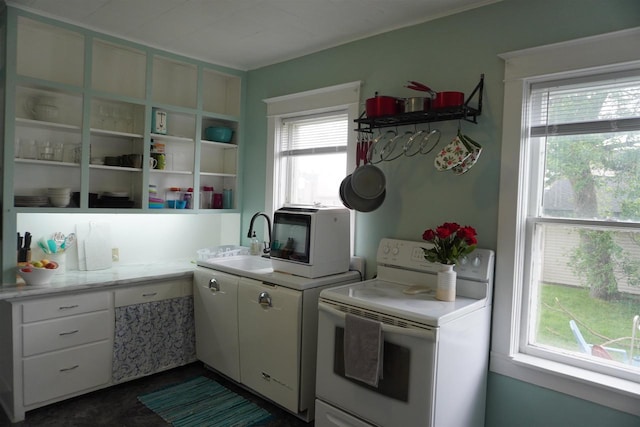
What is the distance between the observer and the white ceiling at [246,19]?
256cm

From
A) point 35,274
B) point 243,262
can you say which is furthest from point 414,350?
point 35,274

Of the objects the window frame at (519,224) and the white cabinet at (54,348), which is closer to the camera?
the window frame at (519,224)

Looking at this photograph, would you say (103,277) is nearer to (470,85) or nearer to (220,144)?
(220,144)

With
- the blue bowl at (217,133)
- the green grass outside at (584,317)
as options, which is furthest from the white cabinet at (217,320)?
the green grass outside at (584,317)

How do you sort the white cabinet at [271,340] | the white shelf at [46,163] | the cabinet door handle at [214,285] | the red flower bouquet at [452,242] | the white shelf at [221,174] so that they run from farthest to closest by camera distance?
the white shelf at [221,174], the cabinet door handle at [214,285], the white shelf at [46,163], the white cabinet at [271,340], the red flower bouquet at [452,242]

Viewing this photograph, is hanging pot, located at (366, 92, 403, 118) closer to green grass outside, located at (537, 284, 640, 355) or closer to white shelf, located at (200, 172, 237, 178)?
green grass outside, located at (537, 284, 640, 355)

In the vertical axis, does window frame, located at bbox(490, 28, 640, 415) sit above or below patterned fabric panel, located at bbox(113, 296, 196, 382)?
above

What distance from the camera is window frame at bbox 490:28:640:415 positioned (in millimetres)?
2107

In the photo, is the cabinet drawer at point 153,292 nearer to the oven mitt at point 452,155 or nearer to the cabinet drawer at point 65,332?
the cabinet drawer at point 65,332

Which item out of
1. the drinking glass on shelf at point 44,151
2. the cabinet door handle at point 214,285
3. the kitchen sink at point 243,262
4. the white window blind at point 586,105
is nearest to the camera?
the white window blind at point 586,105

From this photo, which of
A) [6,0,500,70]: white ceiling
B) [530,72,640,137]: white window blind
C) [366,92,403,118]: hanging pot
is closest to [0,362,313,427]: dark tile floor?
[366,92,403,118]: hanging pot

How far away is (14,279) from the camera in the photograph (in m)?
2.78

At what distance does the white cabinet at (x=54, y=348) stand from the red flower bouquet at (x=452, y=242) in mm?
2198

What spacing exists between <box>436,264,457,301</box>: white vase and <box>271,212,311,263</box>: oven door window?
0.85m
